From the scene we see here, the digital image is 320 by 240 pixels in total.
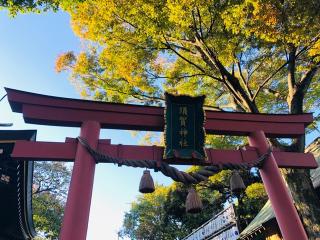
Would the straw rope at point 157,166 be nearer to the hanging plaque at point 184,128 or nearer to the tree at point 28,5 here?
the hanging plaque at point 184,128

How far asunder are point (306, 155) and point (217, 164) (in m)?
2.04

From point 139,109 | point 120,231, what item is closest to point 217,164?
point 139,109

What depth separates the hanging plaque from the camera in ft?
19.0

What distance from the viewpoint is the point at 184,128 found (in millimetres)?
6008

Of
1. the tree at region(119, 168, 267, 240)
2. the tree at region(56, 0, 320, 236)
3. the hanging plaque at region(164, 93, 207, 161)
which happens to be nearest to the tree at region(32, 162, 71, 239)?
the tree at region(119, 168, 267, 240)

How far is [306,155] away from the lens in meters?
6.50

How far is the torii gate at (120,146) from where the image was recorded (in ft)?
17.1

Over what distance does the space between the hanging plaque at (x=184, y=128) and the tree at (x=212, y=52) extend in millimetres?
3408

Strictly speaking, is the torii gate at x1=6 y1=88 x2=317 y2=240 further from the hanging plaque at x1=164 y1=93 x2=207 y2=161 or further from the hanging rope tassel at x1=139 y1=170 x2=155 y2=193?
the hanging rope tassel at x1=139 y1=170 x2=155 y2=193

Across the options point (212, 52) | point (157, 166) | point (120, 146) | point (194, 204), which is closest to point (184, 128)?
point (157, 166)

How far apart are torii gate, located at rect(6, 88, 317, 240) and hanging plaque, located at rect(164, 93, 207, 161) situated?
22 cm

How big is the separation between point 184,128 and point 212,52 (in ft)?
16.1

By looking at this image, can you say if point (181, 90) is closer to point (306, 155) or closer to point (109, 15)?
point (109, 15)

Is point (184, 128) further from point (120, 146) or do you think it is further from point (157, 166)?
point (120, 146)
